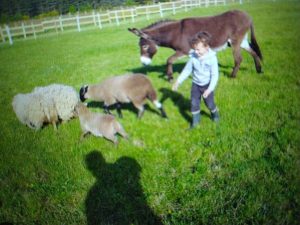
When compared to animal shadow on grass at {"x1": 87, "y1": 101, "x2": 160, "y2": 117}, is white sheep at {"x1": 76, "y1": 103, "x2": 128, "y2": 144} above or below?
above

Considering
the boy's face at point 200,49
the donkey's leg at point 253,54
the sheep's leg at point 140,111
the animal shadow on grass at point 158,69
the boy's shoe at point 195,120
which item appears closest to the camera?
the boy's face at point 200,49

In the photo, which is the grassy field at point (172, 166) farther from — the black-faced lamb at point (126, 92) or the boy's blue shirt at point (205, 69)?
the boy's blue shirt at point (205, 69)

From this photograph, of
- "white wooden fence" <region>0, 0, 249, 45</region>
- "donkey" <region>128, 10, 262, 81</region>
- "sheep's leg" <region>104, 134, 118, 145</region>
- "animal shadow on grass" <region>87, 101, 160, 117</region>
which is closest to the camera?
"sheep's leg" <region>104, 134, 118, 145</region>

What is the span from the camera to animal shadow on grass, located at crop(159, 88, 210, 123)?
6.57 m

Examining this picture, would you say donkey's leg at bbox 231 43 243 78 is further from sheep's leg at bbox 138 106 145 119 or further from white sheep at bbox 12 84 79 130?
white sheep at bbox 12 84 79 130

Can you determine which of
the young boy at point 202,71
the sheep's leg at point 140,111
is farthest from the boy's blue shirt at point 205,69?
the sheep's leg at point 140,111

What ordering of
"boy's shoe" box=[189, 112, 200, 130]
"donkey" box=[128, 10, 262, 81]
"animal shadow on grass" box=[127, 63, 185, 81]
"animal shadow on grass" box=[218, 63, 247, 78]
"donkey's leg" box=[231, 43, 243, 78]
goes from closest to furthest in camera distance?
1. "boy's shoe" box=[189, 112, 200, 130]
2. "donkey's leg" box=[231, 43, 243, 78]
3. "donkey" box=[128, 10, 262, 81]
4. "animal shadow on grass" box=[218, 63, 247, 78]
5. "animal shadow on grass" box=[127, 63, 185, 81]

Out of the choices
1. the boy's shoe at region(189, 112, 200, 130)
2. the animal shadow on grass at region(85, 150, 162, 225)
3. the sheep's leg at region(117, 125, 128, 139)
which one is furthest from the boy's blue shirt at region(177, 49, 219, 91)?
the animal shadow on grass at region(85, 150, 162, 225)

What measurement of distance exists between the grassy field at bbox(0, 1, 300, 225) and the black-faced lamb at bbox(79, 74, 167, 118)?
47cm

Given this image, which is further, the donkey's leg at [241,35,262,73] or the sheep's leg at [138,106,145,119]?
the donkey's leg at [241,35,262,73]

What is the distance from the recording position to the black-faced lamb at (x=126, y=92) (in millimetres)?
6305

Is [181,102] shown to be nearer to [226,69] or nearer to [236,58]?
[236,58]

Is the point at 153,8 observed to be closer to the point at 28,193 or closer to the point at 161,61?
the point at 161,61

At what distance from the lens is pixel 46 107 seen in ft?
21.7
